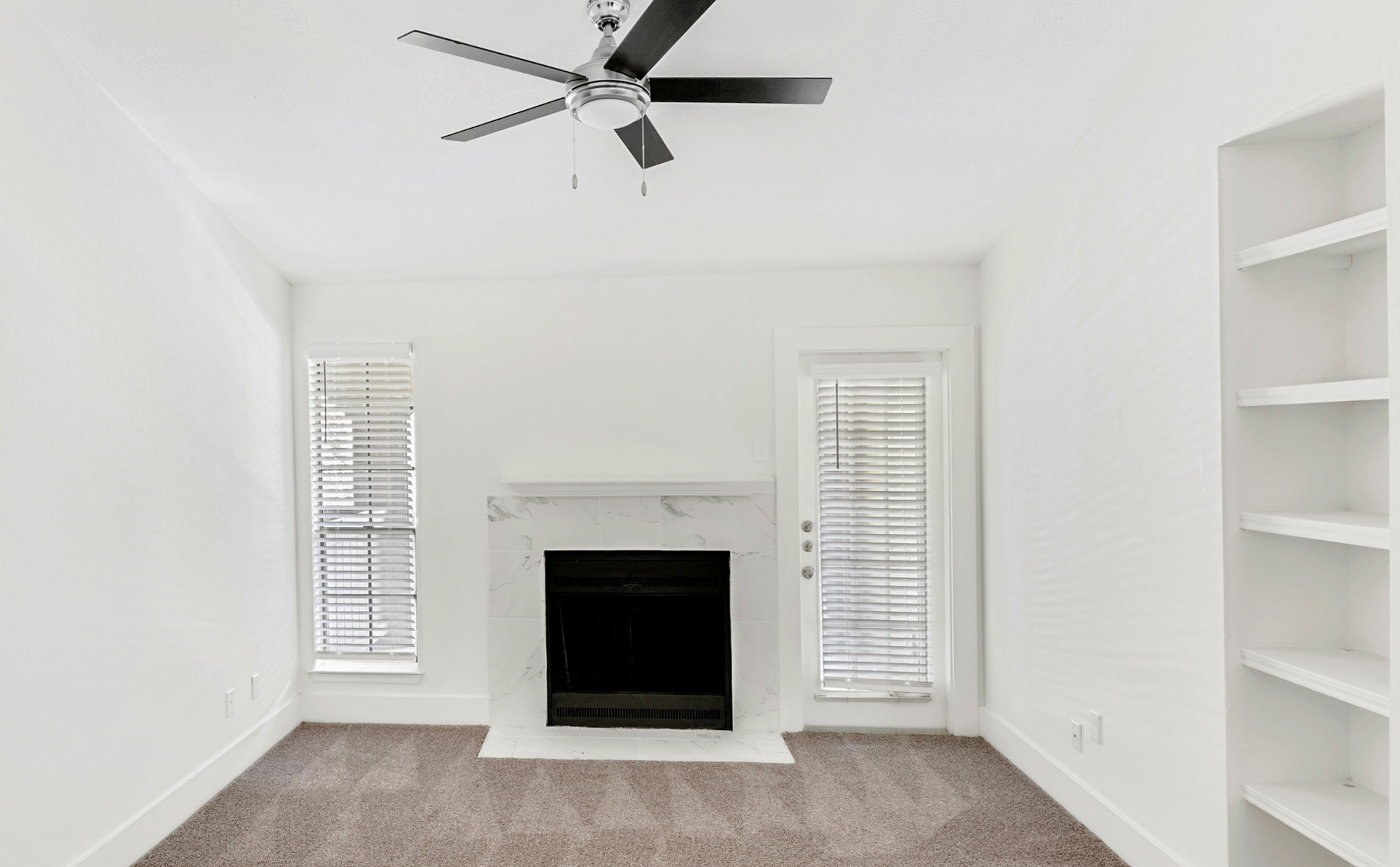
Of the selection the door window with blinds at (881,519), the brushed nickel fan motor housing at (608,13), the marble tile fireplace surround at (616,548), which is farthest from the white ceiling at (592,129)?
the marble tile fireplace surround at (616,548)

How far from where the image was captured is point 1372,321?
183 cm

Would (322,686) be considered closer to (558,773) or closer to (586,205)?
(558,773)

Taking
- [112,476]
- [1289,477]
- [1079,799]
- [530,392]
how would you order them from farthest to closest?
[530,392], [1079,799], [112,476], [1289,477]

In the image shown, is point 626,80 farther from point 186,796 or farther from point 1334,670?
point 186,796

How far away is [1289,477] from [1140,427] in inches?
16.7

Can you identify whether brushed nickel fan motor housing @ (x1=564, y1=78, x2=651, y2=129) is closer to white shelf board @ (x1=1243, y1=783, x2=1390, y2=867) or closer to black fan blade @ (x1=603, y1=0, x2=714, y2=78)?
black fan blade @ (x1=603, y1=0, x2=714, y2=78)

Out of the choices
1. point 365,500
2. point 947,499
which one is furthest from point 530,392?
point 947,499

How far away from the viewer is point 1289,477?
1915 mm

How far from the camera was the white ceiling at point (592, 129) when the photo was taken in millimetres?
2074

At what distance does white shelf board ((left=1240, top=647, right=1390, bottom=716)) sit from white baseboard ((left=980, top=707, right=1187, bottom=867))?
28.3 inches

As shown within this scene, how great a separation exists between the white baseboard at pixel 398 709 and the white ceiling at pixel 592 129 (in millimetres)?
2133

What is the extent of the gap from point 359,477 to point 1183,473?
3562mm

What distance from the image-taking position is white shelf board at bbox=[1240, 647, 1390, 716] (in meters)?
1.58

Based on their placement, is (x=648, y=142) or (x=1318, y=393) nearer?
(x=1318, y=393)
